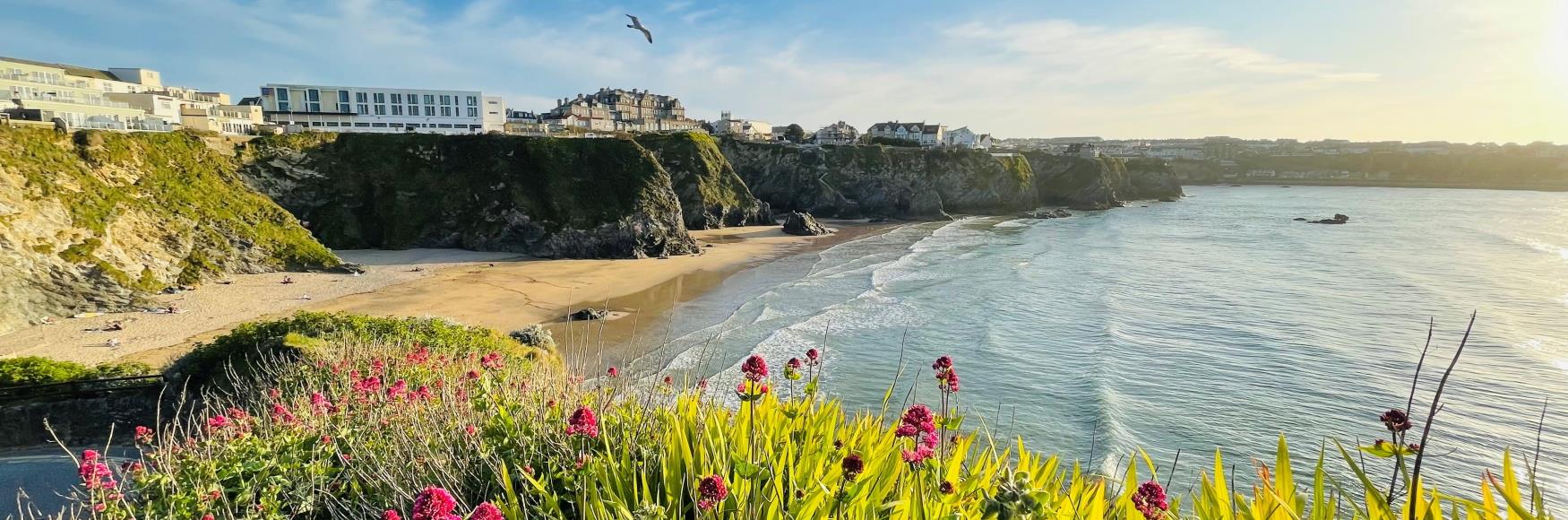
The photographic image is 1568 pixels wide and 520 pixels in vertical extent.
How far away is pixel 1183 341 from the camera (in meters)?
21.4

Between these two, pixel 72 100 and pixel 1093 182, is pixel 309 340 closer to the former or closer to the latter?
pixel 72 100

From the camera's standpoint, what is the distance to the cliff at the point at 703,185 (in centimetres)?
5334

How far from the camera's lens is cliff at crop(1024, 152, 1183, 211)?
85.7m

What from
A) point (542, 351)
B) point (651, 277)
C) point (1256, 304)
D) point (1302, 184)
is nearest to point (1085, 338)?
point (1256, 304)

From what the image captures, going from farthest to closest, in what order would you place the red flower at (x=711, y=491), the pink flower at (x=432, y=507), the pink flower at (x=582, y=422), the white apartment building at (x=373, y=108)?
1. the white apartment building at (x=373, y=108)
2. the pink flower at (x=582, y=422)
3. the red flower at (x=711, y=491)
4. the pink flower at (x=432, y=507)

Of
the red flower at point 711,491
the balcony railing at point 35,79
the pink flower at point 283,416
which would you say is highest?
the balcony railing at point 35,79

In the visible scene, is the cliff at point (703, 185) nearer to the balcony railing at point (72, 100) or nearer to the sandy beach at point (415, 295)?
the sandy beach at point (415, 295)

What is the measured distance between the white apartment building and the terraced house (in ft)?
10.7

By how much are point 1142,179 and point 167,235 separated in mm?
109979

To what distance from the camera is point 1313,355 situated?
1989cm

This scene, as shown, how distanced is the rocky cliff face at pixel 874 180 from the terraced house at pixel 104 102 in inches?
1691

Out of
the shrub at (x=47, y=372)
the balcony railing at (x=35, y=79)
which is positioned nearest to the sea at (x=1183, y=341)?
the shrub at (x=47, y=372)

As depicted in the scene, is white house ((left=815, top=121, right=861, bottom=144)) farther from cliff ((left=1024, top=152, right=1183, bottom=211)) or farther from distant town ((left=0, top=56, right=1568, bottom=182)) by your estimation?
cliff ((left=1024, top=152, right=1183, bottom=211))

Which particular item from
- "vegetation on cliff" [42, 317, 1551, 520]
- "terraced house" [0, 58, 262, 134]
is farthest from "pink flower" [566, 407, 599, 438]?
"terraced house" [0, 58, 262, 134]
